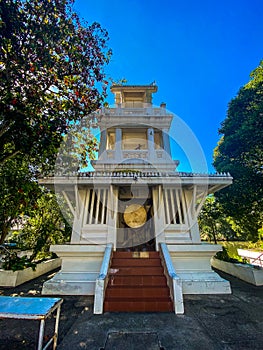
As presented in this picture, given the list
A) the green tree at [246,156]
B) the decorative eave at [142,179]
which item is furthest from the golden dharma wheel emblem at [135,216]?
the green tree at [246,156]

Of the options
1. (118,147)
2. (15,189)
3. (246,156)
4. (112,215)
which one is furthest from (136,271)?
(246,156)

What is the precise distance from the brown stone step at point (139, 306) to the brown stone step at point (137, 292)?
15 cm

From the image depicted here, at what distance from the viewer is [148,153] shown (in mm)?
9891

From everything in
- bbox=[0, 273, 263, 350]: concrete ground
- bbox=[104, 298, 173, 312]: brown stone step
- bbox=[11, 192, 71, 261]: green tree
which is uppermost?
bbox=[11, 192, 71, 261]: green tree

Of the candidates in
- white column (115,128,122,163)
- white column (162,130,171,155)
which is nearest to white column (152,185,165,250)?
white column (115,128,122,163)

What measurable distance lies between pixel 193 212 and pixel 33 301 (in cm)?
610

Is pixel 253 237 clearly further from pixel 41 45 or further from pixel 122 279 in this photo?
pixel 41 45

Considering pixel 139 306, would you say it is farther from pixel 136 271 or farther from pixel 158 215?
pixel 158 215

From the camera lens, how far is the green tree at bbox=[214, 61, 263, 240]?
780cm

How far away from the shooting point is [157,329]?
3115 millimetres

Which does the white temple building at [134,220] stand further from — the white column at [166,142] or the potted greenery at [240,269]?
the potted greenery at [240,269]

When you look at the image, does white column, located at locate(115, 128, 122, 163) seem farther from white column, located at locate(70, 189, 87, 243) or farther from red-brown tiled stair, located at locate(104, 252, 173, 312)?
red-brown tiled stair, located at locate(104, 252, 173, 312)

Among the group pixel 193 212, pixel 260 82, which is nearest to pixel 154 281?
pixel 193 212

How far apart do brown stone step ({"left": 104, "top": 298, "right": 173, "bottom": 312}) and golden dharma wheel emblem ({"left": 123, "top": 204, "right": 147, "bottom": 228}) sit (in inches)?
214
